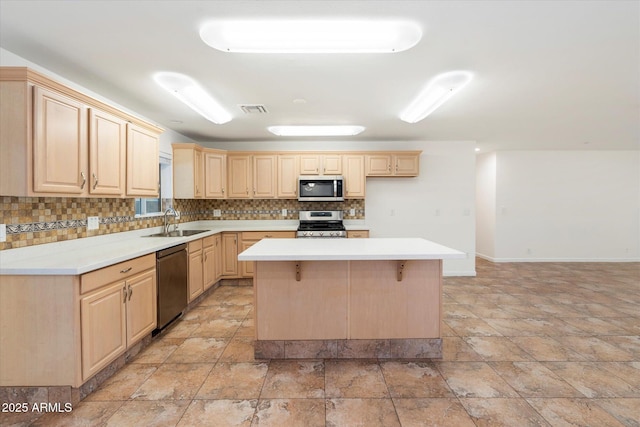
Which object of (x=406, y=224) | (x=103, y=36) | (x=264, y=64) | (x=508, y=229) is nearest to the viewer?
(x=103, y=36)

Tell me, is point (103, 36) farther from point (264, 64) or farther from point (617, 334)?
point (617, 334)

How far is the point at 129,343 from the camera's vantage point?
8.05ft

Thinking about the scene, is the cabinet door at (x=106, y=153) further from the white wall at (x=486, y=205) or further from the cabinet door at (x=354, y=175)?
the white wall at (x=486, y=205)

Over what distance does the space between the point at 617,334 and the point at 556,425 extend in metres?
2.04

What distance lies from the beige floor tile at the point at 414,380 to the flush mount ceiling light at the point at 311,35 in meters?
2.36

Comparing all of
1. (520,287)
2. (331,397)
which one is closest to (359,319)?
(331,397)

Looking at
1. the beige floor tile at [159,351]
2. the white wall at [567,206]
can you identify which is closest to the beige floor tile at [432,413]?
the beige floor tile at [159,351]

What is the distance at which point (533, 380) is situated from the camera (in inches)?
88.7

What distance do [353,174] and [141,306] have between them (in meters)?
3.54

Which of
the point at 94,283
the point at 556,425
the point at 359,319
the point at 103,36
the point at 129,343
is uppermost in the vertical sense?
the point at 103,36

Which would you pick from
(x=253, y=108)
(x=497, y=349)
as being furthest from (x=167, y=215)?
(x=497, y=349)

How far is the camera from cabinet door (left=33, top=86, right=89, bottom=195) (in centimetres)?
199

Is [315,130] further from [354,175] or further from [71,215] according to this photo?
[71,215]

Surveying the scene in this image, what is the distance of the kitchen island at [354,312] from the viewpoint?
256 centimetres
